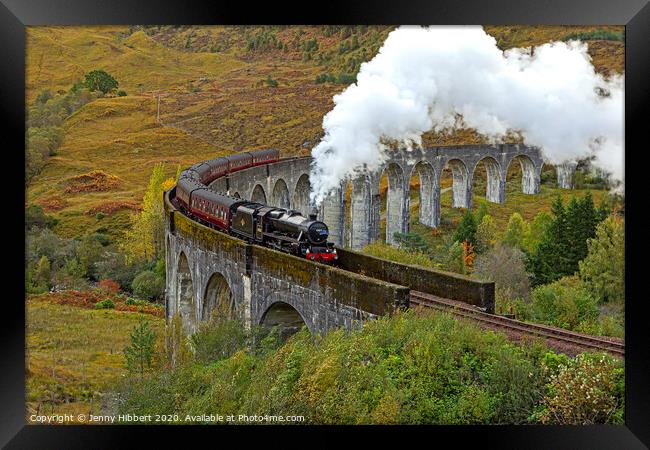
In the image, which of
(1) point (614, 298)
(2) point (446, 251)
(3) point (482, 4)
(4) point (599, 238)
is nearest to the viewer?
(3) point (482, 4)

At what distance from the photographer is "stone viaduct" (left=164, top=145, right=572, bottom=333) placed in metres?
13.4

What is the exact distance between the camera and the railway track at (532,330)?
1210 centimetres

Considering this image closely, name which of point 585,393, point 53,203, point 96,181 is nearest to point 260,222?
point 585,393

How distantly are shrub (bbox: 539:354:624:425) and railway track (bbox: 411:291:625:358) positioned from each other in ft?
1.55

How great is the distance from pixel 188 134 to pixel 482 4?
39843 millimetres

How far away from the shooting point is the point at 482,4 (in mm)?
11375

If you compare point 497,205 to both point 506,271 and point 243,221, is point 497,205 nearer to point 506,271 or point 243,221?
point 506,271

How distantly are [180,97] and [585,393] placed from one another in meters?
43.6

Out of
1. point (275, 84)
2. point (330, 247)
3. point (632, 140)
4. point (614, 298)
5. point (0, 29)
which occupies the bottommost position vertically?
point (614, 298)

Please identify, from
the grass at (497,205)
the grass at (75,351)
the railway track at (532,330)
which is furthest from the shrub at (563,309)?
the grass at (497,205)

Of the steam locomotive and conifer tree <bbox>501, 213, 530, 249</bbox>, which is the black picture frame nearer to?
the steam locomotive

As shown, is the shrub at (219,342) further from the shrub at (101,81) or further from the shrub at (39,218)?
the shrub at (101,81)

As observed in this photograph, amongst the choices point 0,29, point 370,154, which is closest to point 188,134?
point 370,154

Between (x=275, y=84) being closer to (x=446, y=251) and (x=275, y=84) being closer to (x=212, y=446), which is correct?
(x=446, y=251)
